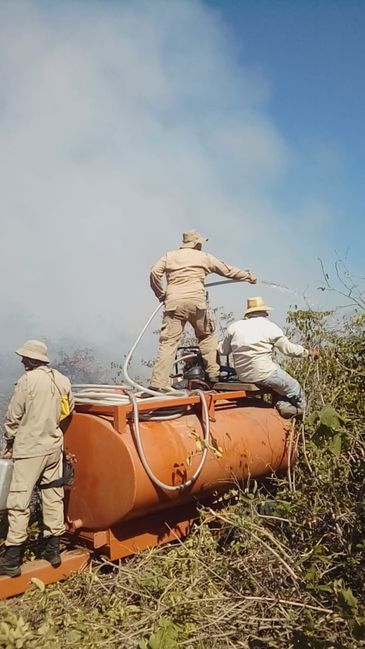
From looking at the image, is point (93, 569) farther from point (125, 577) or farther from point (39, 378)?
point (39, 378)

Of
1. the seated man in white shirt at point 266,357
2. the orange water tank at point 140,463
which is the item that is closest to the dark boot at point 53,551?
the orange water tank at point 140,463

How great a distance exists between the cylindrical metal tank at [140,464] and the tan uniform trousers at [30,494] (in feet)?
0.63

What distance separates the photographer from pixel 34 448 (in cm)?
477

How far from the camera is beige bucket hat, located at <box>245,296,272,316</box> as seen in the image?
6.77m

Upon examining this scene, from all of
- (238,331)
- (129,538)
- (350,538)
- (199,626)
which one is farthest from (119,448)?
(238,331)

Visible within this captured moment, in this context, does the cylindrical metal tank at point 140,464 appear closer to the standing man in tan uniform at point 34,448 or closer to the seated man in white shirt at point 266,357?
Result: the standing man in tan uniform at point 34,448

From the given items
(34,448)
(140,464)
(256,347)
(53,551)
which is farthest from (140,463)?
(256,347)

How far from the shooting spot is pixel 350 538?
13.6ft

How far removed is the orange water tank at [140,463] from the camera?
477cm

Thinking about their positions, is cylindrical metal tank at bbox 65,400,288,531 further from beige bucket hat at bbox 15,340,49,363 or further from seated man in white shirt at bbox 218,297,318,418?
seated man in white shirt at bbox 218,297,318,418

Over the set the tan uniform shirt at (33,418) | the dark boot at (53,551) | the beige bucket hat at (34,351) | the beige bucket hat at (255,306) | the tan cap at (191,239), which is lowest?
the dark boot at (53,551)

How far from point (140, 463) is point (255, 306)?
266 cm

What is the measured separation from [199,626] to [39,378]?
2236 millimetres

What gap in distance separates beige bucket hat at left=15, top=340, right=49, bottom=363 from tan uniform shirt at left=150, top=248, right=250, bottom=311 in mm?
1997
